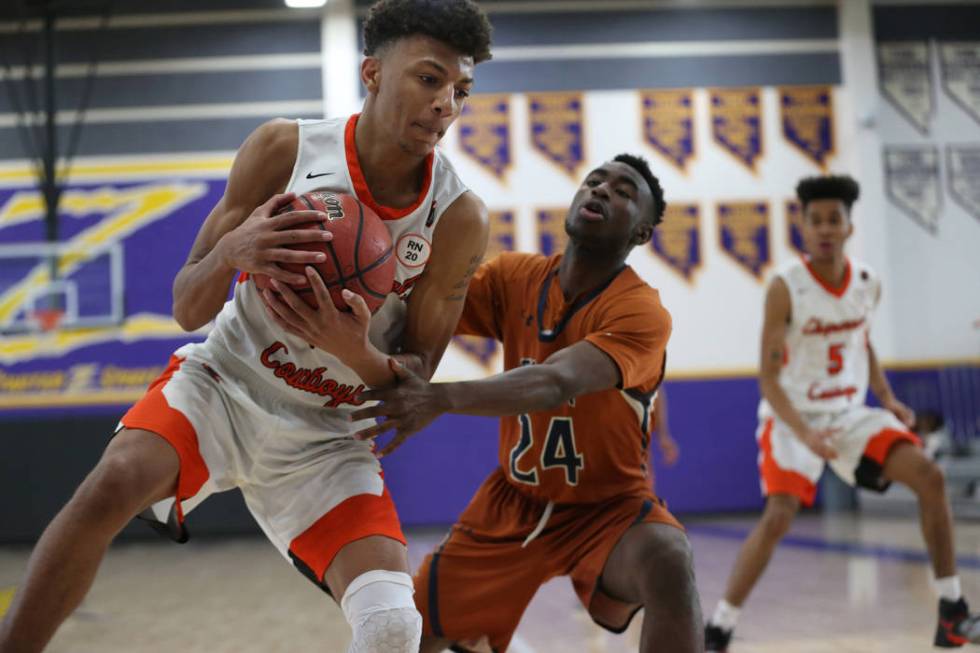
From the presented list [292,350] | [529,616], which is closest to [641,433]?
[292,350]

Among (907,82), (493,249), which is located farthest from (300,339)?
(907,82)

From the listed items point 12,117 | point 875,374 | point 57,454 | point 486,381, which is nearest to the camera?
point 486,381

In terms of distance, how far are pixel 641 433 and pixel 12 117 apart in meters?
8.07

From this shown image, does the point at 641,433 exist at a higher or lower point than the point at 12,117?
lower

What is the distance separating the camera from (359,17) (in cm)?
938

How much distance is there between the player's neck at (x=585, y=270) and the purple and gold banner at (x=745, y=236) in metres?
6.57

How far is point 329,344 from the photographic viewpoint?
222 centimetres

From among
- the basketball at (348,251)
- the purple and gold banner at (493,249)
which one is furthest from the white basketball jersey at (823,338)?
the purple and gold banner at (493,249)

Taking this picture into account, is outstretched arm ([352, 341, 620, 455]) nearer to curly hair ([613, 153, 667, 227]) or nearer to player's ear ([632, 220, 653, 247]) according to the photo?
player's ear ([632, 220, 653, 247])

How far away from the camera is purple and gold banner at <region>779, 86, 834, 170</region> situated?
378 inches

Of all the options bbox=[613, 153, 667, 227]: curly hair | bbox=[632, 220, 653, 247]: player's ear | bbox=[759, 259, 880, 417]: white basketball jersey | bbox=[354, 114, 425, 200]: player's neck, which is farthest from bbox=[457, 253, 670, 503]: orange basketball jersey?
bbox=[759, 259, 880, 417]: white basketball jersey

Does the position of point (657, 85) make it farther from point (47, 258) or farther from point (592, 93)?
point (47, 258)

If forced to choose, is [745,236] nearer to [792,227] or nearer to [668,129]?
[792,227]

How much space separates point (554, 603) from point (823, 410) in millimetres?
1812
